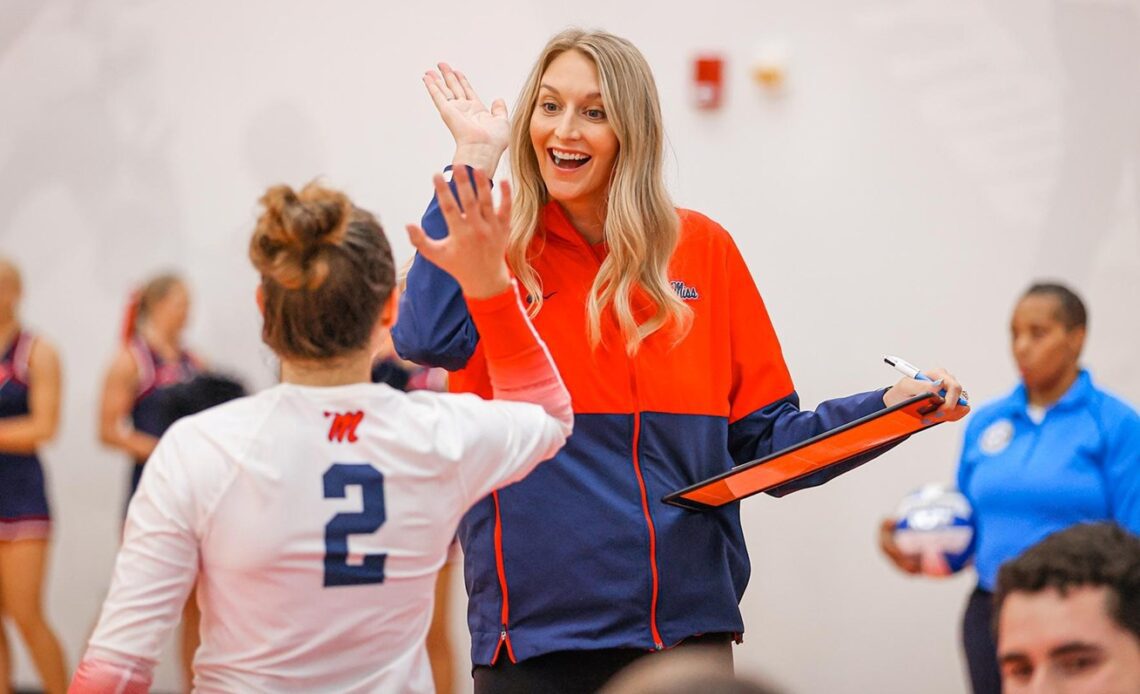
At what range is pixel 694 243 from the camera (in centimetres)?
257

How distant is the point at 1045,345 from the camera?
432 cm

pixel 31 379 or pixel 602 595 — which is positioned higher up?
pixel 31 379

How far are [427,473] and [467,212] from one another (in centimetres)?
37

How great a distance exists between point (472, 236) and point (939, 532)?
8.73 ft

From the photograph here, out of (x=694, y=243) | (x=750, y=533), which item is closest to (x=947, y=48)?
(x=750, y=533)

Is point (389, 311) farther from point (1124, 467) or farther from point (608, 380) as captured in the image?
point (1124, 467)

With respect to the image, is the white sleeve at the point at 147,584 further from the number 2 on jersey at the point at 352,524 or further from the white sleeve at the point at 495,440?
the white sleeve at the point at 495,440

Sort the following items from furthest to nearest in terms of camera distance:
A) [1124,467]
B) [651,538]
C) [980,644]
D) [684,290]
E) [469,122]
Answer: [980,644], [1124,467], [684,290], [651,538], [469,122]

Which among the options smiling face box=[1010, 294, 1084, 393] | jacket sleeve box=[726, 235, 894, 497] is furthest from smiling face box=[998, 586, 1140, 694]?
smiling face box=[1010, 294, 1084, 393]

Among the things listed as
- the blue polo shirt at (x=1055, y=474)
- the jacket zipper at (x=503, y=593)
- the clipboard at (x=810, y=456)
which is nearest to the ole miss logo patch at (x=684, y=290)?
the clipboard at (x=810, y=456)

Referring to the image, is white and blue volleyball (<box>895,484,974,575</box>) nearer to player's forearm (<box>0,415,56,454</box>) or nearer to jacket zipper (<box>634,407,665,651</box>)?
jacket zipper (<box>634,407,665,651</box>)

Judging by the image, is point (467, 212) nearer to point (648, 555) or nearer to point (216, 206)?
point (648, 555)

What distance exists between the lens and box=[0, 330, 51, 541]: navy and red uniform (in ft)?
17.9

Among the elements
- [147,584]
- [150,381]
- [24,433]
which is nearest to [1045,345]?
[147,584]
